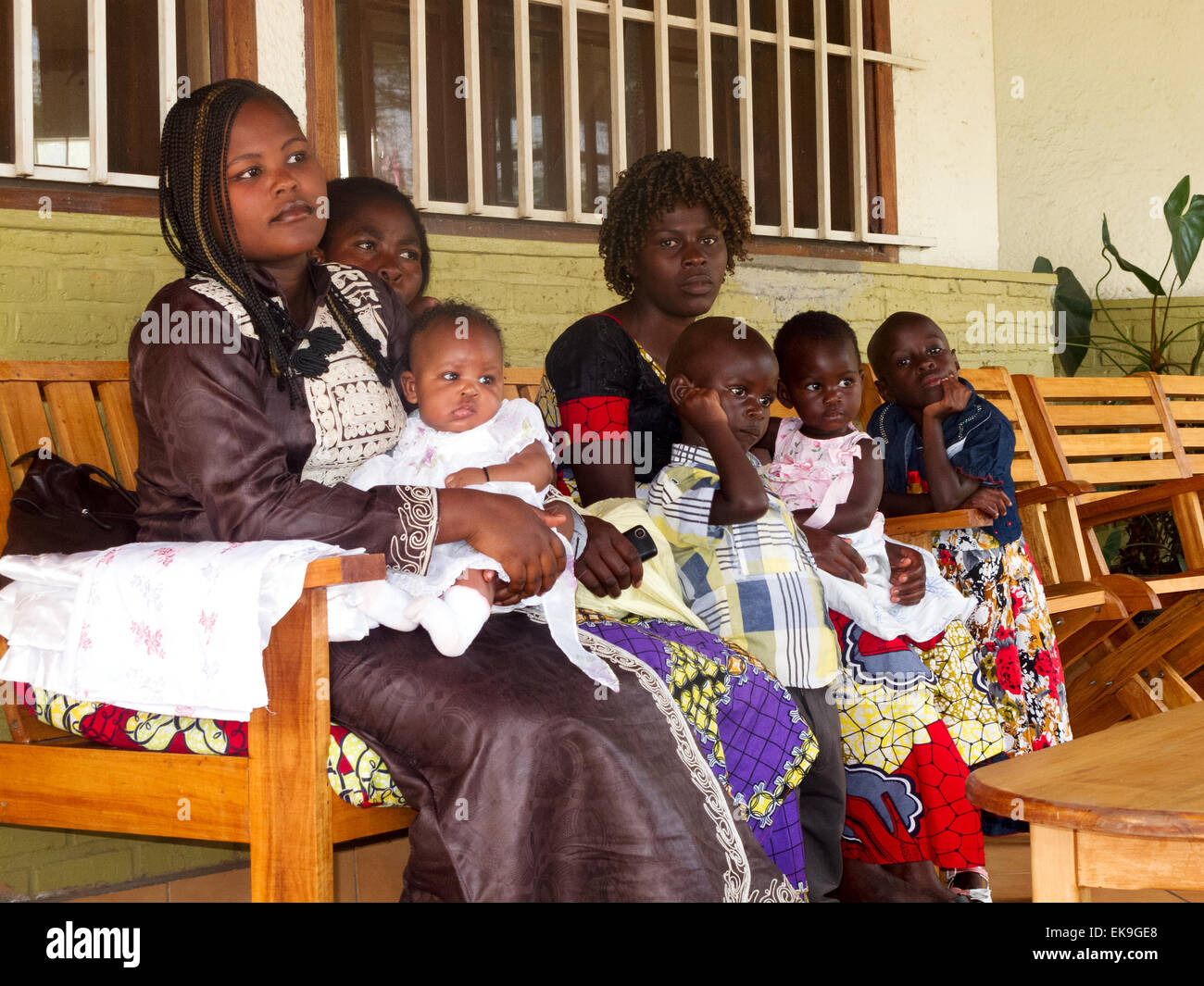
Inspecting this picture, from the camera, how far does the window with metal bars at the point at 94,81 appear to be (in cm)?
291

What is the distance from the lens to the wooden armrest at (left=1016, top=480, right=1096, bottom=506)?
140 inches

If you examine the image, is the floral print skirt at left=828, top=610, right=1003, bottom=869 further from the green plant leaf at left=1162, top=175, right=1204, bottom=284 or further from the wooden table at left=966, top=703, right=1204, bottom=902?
the green plant leaf at left=1162, top=175, right=1204, bottom=284

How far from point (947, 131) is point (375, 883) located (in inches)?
135

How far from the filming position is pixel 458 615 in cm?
184

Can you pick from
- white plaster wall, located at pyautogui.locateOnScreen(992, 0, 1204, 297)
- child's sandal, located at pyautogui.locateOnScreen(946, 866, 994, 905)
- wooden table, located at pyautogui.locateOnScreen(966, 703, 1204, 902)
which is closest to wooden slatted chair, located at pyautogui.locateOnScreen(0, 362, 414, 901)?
wooden table, located at pyautogui.locateOnScreen(966, 703, 1204, 902)

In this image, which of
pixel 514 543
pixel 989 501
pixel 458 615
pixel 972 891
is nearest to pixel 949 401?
pixel 989 501

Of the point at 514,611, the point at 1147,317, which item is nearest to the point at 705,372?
the point at 514,611

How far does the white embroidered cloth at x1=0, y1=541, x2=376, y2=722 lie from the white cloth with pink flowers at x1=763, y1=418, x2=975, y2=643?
1.06 metres

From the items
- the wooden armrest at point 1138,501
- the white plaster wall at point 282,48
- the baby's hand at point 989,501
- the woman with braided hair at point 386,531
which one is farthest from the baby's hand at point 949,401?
the white plaster wall at point 282,48

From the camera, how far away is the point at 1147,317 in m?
6.02

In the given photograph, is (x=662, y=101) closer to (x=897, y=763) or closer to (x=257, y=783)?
(x=897, y=763)

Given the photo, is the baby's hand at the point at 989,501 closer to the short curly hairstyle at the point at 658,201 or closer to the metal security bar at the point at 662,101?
the short curly hairstyle at the point at 658,201
